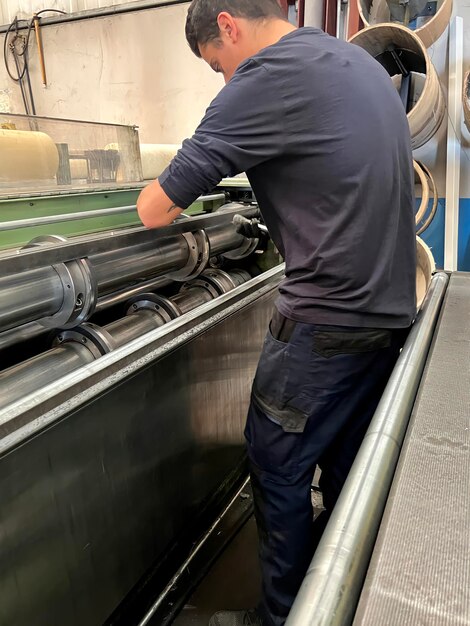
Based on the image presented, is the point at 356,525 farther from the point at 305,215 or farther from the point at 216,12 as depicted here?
the point at 216,12

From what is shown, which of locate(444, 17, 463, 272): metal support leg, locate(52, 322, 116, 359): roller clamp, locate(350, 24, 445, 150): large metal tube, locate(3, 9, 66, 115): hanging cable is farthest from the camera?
locate(3, 9, 66, 115): hanging cable

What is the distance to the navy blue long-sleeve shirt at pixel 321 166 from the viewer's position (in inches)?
27.4

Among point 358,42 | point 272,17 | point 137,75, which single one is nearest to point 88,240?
point 272,17

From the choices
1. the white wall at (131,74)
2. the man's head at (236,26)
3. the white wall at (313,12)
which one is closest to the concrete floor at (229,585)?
the man's head at (236,26)

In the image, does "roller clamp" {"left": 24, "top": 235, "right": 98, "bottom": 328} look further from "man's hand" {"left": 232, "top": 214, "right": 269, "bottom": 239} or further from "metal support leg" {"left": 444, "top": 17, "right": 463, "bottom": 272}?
"metal support leg" {"left": 444, "top": 17, "right": 463, "bottom": 272}

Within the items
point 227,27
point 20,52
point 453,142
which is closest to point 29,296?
point 227,27

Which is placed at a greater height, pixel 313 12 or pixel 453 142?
pixel 313 12

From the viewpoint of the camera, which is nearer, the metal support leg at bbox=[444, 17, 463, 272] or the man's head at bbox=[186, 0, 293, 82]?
the man's head at bbox=[186, 0, 293, 82]

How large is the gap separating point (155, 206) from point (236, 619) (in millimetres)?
834

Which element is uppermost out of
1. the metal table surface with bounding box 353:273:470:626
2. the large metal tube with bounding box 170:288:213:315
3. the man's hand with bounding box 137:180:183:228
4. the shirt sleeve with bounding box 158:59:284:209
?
the shirt sleeve with bounding box 158:59:284:209

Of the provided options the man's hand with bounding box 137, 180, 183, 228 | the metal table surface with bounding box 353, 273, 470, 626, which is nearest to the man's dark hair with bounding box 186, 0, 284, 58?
the man's hand with bounding box 137, 180, 183, 228

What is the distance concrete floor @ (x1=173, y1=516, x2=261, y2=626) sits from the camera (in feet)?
3.52

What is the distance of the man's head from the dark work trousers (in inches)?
17.9

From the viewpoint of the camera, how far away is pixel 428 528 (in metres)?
0.38
